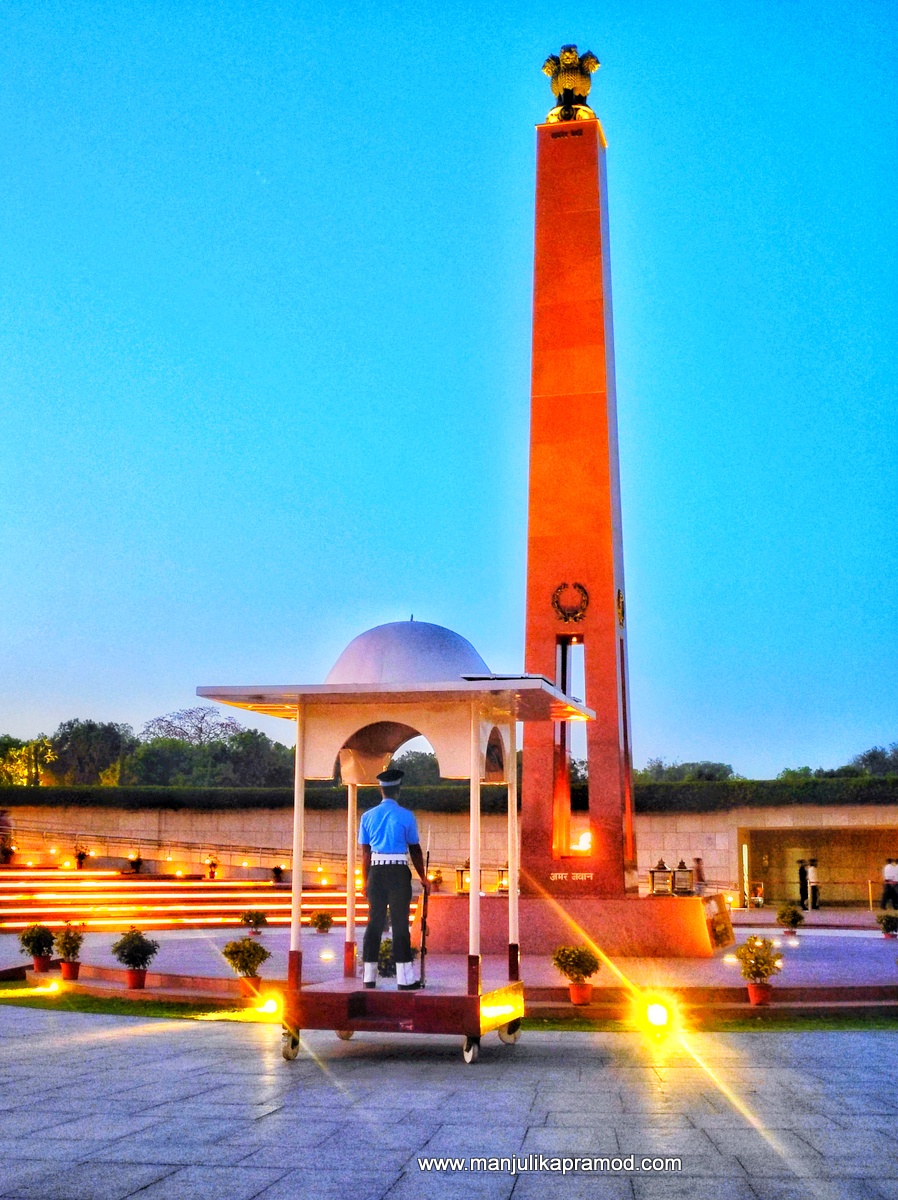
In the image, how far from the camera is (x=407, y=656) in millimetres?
11695

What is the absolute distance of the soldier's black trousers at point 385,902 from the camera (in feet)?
31.0

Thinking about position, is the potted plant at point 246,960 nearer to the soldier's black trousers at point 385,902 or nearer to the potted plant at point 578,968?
the potted plant at point 578,968

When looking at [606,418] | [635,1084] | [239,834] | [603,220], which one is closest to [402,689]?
[635,1084]

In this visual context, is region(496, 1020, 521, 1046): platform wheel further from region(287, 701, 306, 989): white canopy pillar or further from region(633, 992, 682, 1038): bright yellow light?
region(287, 701, 306, 989): white canopy pillar

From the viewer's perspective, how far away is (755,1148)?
6199 millimetres

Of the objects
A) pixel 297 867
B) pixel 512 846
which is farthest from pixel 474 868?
pixel 297 867

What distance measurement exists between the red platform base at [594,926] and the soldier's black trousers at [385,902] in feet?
24.3

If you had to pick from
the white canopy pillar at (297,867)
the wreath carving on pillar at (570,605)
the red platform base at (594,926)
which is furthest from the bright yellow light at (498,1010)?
the wreath carving on pillar at (570,605)

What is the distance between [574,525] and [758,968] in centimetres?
895

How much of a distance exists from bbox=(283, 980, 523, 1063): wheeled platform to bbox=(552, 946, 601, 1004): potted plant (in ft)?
10.3

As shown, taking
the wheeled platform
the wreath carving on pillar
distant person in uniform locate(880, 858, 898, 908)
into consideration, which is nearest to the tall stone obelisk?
the wreath carving on pillar

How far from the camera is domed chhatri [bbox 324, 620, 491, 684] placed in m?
11.6

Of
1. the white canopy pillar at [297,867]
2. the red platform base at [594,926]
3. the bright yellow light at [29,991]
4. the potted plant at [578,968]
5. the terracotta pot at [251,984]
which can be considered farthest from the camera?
the red platform base at [594,926]

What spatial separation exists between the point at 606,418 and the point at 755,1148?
1467 cm
